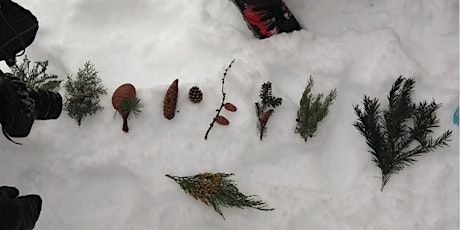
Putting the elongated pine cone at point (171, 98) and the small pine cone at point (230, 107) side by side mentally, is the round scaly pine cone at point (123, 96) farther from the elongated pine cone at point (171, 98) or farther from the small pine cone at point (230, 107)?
the small pine cone at point (230, 107)

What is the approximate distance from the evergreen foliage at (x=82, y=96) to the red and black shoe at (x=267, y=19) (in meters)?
0.56

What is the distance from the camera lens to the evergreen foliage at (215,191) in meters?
1.83

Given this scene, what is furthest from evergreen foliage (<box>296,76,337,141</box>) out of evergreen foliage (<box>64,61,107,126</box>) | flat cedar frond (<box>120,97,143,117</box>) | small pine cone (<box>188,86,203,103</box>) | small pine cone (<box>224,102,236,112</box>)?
evergreen foliage (<box>64,61,107,126</box>)

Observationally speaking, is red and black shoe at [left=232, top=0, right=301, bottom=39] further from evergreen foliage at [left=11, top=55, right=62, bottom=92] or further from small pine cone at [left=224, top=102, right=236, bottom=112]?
evergreen foliage at [left=11, top=55, right=62, bottom=92]

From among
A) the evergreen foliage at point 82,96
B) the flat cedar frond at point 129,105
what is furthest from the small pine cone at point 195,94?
the evergreen foliage at point 82,96

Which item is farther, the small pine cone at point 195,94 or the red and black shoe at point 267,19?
the red and black shoe at point 267,19

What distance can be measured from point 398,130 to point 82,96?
1024 millimetres

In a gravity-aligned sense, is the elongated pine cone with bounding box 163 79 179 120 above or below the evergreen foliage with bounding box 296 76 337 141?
above

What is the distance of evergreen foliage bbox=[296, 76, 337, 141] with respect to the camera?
→ 6.25 ft

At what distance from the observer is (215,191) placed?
6.01 ft

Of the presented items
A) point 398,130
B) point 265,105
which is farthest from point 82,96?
point 398,130

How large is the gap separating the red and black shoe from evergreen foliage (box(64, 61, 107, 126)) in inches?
22.1

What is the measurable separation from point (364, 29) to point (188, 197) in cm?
87

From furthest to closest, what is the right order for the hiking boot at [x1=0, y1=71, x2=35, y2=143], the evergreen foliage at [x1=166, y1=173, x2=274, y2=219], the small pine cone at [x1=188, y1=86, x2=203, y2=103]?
the small pine cone at [x1=188, y1=86, x2=203, y2=103] → the evergreen foliage at [x1=166, y1=173, x2=274, y2=219] → the hiking boot at [x1=0, y1=71, x2=35, y2=143]
